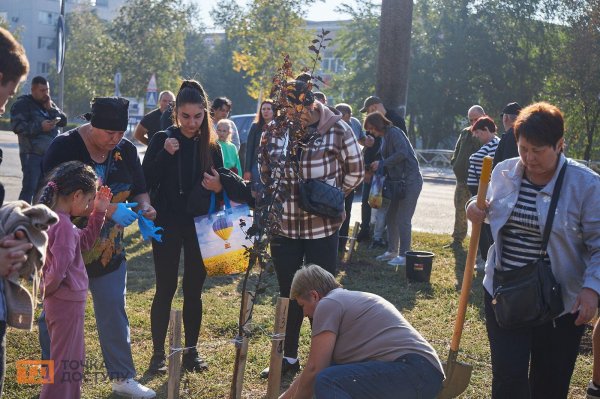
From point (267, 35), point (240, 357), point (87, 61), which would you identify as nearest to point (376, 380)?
point (240, 357)

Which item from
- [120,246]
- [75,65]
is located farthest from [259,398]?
[75,65]

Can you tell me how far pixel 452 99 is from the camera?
1470 inches

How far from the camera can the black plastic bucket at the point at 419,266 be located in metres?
9.05

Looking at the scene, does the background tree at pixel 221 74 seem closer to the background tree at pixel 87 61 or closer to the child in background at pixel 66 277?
the background tree at pixel 87 61

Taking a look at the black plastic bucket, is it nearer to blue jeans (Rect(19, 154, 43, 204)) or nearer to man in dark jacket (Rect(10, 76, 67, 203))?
man in dark jacket (Rect(10, 76, 67, 203))

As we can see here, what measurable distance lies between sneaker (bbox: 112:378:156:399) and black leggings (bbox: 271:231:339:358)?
111 centimetres

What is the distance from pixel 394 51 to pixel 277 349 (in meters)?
8.62

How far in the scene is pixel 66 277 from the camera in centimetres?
441

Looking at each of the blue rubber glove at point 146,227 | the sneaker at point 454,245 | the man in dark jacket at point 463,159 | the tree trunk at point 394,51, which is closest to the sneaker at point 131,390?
the blue rubber glove at point 146,227

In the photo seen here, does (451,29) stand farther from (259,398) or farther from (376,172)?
(259,398)

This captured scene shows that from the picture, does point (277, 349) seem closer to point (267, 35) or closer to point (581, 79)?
point (581, 79)

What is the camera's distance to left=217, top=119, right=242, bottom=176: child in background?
383 inches

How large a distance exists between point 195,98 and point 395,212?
5.18m

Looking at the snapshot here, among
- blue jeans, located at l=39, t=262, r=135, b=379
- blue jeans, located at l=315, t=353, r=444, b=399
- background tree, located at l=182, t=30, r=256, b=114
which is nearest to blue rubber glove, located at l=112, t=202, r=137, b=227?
blue jeans, located at l=39, t=262, r=135, b=379
